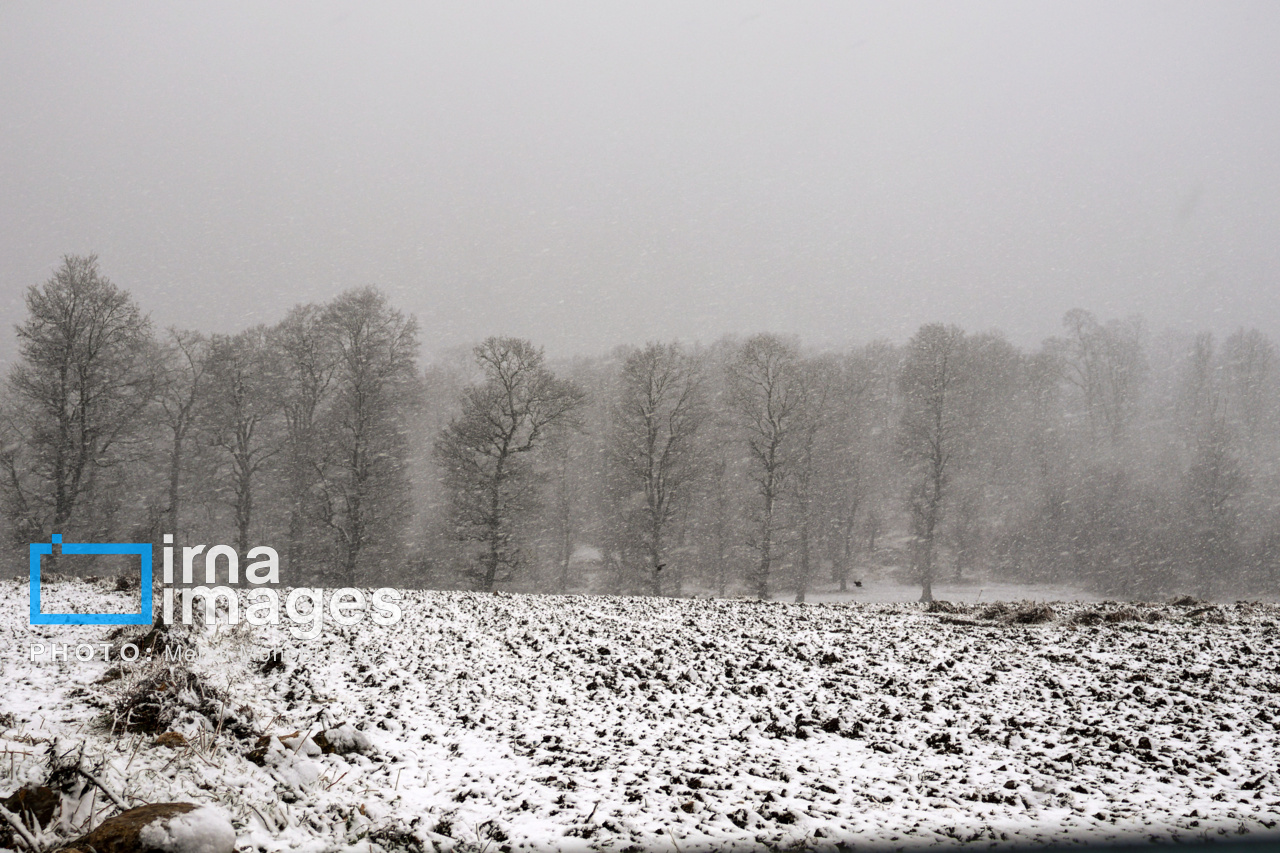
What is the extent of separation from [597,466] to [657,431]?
10908 mm

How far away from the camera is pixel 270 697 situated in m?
7.68

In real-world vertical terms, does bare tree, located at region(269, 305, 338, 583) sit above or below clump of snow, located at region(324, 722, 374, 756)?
above

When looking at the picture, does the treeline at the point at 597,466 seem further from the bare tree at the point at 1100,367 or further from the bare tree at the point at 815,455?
the bare tree at the point at 1100,367

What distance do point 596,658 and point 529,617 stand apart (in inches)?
142

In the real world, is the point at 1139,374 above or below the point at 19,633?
above

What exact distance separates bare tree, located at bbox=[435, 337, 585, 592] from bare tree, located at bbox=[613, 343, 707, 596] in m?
3.36

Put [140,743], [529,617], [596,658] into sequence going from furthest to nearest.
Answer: [529,617] → [596,658] → [140,743]

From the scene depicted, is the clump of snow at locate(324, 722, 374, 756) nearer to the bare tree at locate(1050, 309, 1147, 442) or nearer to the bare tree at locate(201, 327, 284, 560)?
the bare tree at locate(201, 327, 284, 560)

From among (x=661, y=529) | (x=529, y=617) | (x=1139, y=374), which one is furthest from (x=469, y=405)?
(x=1139, y=374)

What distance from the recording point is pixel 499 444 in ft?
87.2

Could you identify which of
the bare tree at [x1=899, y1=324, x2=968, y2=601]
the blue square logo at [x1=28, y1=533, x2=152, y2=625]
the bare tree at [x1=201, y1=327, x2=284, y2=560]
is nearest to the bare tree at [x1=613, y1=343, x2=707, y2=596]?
the bare tree at [x1=899, y1=324, x2=968, y2=601]

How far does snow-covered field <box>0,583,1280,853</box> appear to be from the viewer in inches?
199

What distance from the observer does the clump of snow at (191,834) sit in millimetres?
3920

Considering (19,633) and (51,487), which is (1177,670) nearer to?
(19,633)
